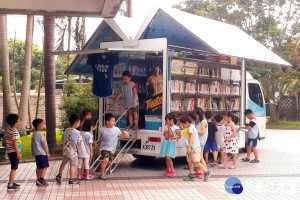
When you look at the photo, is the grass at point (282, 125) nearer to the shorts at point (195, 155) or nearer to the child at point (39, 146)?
the shorts at point (195, 155)

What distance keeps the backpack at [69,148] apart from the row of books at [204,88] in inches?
113

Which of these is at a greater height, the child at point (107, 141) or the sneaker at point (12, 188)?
the child at point (107, 141)

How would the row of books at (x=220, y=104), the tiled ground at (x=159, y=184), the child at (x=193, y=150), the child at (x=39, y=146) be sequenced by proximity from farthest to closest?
the row of books at (x=220, y=104) → the child at (x=193, y=150) → the child at (x=39, y=146) → the tiled ground at (x=159, y=184)

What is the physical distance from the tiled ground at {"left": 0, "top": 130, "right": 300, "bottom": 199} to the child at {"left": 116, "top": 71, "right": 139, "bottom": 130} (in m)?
1.26

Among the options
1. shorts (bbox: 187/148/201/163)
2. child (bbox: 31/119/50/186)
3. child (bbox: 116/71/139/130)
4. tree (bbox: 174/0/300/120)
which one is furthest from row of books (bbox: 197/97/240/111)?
tree (bbox: 174/0/300/120)

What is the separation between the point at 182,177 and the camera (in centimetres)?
965

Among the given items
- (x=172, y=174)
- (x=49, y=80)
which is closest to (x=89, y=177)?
(x=172, y=174)

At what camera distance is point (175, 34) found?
→ 11.7m

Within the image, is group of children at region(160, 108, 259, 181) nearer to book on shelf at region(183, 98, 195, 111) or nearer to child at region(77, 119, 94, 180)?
book on shelf at region(183, 98, 195, 111)

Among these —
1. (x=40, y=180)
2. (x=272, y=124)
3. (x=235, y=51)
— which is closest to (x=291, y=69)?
(x=272, y=124)

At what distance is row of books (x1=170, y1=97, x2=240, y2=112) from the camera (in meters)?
11.1

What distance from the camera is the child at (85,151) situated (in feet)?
29.3
